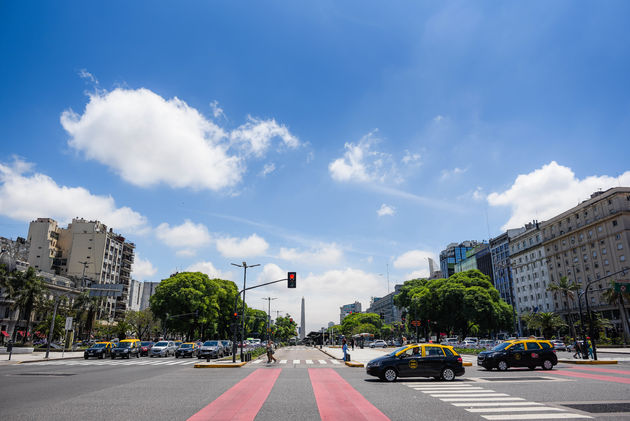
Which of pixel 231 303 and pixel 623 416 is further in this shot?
pixel 231 303

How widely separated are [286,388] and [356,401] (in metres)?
3.81

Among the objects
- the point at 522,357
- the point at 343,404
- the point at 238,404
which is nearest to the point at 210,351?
the point at 522,357

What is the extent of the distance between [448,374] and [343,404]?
8.10 meters

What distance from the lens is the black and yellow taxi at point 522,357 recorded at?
20953 mm

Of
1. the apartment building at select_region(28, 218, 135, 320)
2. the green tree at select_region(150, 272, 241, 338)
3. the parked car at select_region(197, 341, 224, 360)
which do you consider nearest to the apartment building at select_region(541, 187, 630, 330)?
the parked car at select_region(197, 341, 224, 360)

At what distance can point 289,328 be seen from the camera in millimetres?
160500

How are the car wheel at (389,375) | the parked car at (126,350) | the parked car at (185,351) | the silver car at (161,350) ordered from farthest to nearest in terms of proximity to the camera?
the silver car at (161,350)
the parked car at (185,351)
the parked car at (126,350)
the car wheel at (389,375)

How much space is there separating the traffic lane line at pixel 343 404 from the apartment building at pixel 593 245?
5957 centimetres

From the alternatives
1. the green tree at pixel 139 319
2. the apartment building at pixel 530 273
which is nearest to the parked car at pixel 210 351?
the green tree at pixel 139 319

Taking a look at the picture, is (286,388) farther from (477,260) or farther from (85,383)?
(477,260)

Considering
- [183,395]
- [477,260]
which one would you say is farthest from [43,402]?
[477,260]

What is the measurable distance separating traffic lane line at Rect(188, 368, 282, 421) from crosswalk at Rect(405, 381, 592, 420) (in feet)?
16.9

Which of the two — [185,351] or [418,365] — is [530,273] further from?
[418,365]

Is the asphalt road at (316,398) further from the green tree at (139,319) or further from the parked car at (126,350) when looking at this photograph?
the green tree at (139,319)
